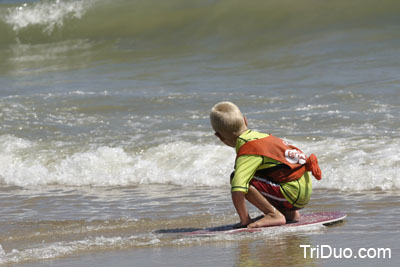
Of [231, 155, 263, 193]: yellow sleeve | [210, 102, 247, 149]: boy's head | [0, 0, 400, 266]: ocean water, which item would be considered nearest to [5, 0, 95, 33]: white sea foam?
[0, 0, 400, 266]: ocean water

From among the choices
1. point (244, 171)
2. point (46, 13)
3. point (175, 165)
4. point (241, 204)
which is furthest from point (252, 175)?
point (46, 13)

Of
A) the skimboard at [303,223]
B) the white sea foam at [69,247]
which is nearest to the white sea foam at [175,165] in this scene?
the skimboard at [303,223]

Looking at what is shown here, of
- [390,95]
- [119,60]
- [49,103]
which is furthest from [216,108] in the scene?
[119,60]

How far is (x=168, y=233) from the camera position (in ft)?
14.9

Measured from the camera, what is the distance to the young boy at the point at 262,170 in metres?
4.21

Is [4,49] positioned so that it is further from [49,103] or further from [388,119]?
[388,119]

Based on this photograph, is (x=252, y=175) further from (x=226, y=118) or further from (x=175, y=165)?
(x=175, y=165)

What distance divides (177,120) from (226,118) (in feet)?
15.7

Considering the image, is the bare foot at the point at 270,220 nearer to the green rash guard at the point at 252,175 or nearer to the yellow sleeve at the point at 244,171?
the green rash guard at the point at 252,175

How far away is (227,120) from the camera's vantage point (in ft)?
13.8

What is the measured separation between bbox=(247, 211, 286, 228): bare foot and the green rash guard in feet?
0.39

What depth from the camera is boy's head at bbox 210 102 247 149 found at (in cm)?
421

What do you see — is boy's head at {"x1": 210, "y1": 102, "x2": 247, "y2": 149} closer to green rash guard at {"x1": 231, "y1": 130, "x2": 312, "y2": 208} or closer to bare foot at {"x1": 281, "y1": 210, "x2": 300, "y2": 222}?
green rash guard at {"x1": 231, "y1": 130, "x2": 312, "y2": 208}

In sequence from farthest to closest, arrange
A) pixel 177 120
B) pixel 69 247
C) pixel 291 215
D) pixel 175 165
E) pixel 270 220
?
pixel 177 120, pixel 175 165, pixel 291 215, pixel 270 220, pixel 69 247
